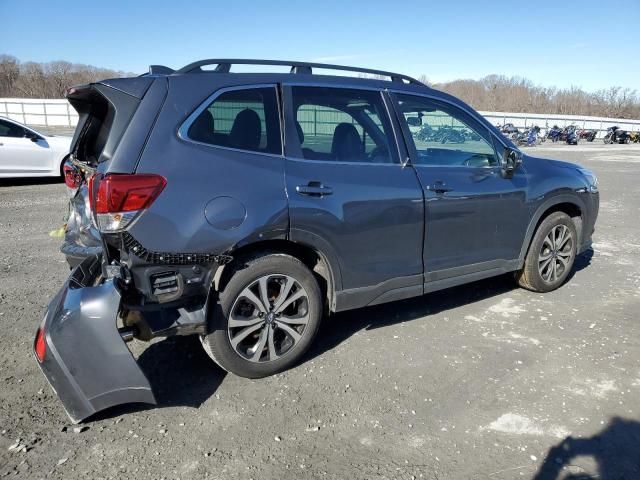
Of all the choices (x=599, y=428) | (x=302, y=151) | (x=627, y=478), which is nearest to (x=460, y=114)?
(x=302, y=151)

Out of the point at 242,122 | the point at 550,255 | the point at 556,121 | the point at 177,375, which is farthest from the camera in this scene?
the point at 556,121

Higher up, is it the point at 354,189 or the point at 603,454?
the point at 354,189

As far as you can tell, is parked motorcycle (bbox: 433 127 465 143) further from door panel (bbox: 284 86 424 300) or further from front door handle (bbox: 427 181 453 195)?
door panel (bbox: 284 86 424 300)

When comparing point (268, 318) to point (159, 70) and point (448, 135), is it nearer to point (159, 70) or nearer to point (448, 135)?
point (159, 70)

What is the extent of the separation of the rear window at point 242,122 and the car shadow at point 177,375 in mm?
1495

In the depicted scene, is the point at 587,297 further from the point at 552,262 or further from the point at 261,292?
the point at 261,292

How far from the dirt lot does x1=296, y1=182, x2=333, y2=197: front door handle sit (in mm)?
1257

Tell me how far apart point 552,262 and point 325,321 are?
2.42 metres

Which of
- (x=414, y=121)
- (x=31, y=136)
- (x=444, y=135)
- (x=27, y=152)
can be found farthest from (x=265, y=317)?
(x=31, y=136)

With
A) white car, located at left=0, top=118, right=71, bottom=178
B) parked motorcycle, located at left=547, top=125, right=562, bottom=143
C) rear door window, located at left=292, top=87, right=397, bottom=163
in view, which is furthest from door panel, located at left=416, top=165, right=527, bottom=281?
parked motorcycle, located at left=547, top=125, right=562, bottom=143

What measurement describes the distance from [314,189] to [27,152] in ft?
34.9

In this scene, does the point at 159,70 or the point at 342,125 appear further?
the point at 342,125

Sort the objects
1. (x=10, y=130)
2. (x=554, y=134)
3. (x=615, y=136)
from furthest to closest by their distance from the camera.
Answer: (x=615, y=136), (x=554, y=134), (x=10, y=130)

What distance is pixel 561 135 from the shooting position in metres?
40.0
